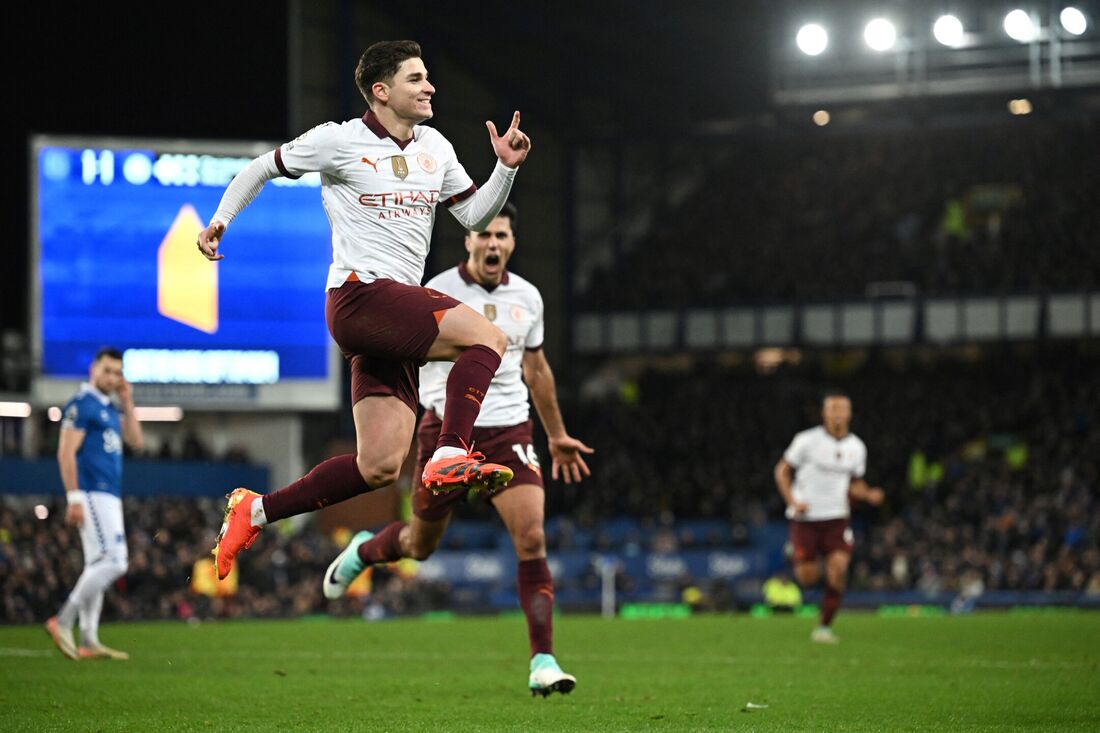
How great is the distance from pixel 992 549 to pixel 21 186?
2320cm

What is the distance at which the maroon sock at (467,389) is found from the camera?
751 cm

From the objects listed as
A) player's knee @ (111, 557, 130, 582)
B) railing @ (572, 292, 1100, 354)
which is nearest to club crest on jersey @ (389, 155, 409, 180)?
player's knee @ (111, 557, 130, 582)

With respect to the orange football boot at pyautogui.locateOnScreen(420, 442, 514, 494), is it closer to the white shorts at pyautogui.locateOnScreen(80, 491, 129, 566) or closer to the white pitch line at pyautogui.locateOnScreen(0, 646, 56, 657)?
the white shorts at pyautogui.locateOnScreen(80, 491, 129, 566)

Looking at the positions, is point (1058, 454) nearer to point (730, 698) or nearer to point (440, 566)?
point (440, 566)

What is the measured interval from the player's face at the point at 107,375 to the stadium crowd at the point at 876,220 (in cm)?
3152

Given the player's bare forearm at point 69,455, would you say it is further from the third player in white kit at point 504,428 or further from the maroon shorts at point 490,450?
the maroon shorts at point 490,450

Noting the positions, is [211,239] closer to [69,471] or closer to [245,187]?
[245,187]

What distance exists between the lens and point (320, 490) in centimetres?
771

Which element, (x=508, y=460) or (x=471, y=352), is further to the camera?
(x=508, y=460)

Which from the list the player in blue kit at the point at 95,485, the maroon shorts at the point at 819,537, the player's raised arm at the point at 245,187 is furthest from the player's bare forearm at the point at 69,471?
the maroon shorts at the point at 819,537

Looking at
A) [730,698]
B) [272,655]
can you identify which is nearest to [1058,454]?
[272,655]

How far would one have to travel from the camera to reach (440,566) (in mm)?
32531

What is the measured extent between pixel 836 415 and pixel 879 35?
20410 millimetres

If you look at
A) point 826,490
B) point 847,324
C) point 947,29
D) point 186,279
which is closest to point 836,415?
point 826,490
